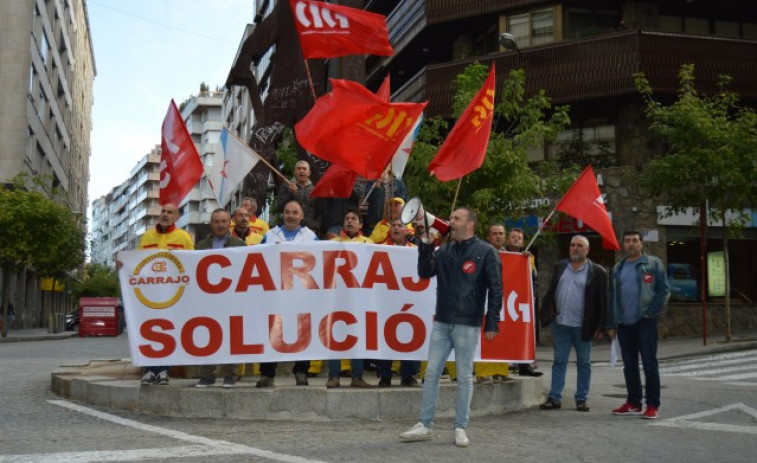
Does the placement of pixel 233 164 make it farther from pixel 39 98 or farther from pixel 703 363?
pixel 39 98

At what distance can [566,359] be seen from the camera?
9.12 meters

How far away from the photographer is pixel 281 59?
12.3 metres

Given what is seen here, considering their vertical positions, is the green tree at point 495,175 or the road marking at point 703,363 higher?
the green tree at point 495,175

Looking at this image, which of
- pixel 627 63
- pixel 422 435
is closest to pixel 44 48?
pixel 627 63

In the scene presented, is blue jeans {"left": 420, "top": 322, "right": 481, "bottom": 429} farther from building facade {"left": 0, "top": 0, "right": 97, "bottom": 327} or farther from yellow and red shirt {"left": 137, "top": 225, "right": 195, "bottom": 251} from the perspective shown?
building facade {"left": 0, "top": 0, "right": 97, "bottom": 327}

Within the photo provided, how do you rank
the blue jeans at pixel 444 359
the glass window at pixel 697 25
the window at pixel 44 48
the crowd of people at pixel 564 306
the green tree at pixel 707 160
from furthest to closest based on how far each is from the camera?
the window at pixel 44 48
the glass window at pixel 697 25
the green tree at pixel 707 160
the crowd of people at pixel 564 306
the blue jeans at pixel 444 359

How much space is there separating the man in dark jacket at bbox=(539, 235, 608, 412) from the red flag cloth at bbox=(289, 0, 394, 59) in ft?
12.1

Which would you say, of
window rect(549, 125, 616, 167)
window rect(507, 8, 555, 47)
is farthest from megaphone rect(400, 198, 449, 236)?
window rect(507, 8, 555, 47)

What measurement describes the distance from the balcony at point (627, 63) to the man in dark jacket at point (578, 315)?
16.3 meters

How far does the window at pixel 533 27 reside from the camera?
2661cm

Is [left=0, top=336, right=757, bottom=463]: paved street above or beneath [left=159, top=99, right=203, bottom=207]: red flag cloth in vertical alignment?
beneath

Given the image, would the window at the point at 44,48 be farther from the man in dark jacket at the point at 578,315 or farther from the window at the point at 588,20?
the man in dark jacket at the point at 578,315

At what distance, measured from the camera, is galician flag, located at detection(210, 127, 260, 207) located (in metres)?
11.7

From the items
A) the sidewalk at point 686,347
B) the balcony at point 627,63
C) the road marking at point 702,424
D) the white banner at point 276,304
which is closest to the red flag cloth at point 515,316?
the white banner at point 276,304
